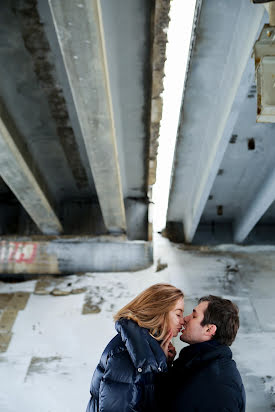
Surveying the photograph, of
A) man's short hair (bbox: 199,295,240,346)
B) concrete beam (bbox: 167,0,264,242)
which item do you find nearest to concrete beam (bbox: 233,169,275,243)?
concrete beam (bbox: 167,0,264,242)

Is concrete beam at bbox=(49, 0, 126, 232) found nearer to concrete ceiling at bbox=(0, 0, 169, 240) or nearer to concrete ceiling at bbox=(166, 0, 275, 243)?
concrete ceiling at bbox=(0, 0, 169, 240)

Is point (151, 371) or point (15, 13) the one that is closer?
point (151, 371)

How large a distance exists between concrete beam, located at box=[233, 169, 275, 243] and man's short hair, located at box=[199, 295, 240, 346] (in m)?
2.64

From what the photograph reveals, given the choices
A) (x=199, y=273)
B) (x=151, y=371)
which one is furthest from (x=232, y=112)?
(x=199, y=273)

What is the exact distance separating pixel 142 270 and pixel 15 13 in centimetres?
336

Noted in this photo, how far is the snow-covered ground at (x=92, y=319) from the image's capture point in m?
3.74

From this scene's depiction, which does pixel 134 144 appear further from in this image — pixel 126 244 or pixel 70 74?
pixel 70 74

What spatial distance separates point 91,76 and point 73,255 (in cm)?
296

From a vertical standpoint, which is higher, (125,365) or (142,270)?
(142,270)

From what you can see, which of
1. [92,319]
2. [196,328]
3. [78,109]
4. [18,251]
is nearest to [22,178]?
[78,109]

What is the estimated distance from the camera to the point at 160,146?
14.0 ft

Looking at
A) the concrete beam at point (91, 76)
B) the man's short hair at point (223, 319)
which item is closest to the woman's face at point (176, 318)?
the man's short hair at point (223, 319)

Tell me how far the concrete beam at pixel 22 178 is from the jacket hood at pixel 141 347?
2.08m

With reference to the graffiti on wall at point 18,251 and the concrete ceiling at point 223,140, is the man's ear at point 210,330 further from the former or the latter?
the graffiti on wall at point 18,251
